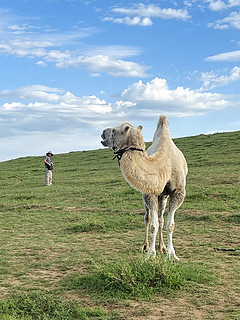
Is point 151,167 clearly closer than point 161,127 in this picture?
Yes

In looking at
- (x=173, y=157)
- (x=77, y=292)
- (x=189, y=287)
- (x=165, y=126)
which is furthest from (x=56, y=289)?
(x=165, y=126)

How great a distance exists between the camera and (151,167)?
6.40m

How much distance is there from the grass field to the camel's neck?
1.12 meters

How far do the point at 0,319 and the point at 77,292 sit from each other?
1.26 metres

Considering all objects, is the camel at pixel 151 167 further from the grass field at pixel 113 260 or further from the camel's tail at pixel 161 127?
the grass field at pixel 113 260

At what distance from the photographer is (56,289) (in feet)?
19.1

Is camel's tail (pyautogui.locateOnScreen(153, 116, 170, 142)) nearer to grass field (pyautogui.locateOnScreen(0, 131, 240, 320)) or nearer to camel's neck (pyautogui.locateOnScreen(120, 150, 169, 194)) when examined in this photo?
camel's neck (pyautogui.locateOnScreen(120, 150, 169, 194))

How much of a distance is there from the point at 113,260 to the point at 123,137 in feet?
7.53

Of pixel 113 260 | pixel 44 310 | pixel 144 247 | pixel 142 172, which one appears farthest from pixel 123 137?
pixel 44 310

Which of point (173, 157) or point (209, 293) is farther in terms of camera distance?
Result: point (173, 157)

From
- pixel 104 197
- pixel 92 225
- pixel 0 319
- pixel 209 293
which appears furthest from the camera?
pixel 104 197

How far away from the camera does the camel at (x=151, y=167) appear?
620 cm

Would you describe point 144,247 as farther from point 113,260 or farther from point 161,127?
point 161,127

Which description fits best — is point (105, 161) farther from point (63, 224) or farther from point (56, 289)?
point (56, 289)
